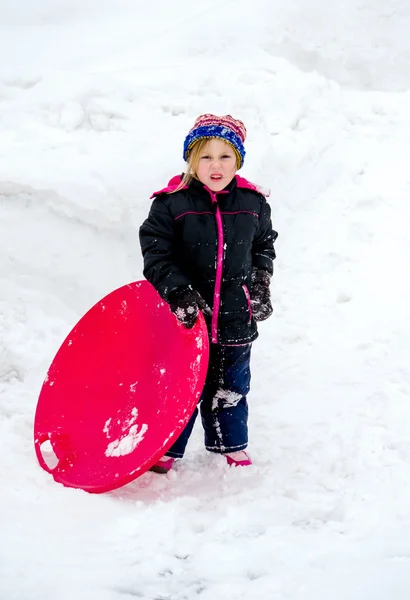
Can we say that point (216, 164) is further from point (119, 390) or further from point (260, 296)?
point (119, 390)

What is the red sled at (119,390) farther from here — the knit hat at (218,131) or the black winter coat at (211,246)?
the knit hat at (218,131)

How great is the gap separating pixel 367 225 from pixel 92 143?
214 centimetres

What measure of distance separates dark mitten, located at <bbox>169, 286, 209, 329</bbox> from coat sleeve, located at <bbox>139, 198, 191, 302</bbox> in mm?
25

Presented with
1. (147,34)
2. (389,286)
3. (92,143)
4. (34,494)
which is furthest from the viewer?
(147,34)

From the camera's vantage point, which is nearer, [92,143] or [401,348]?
[401,348]

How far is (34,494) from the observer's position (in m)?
2.26

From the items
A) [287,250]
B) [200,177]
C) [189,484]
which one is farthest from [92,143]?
[189,484]

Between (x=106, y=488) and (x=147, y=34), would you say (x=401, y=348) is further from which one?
(x=147, y=34)

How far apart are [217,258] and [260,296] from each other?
0.30 meters

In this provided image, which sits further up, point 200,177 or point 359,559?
point 200,177

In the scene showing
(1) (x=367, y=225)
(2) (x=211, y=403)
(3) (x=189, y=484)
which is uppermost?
(1) (x=367, y=225)

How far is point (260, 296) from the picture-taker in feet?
8.87

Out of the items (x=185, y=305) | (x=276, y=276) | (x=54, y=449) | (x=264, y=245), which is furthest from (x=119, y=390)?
(x=276, y=276)

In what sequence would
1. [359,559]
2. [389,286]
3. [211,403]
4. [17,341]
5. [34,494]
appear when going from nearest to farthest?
[359,559], [34,494], [211,403], [17,341], [389,286]
